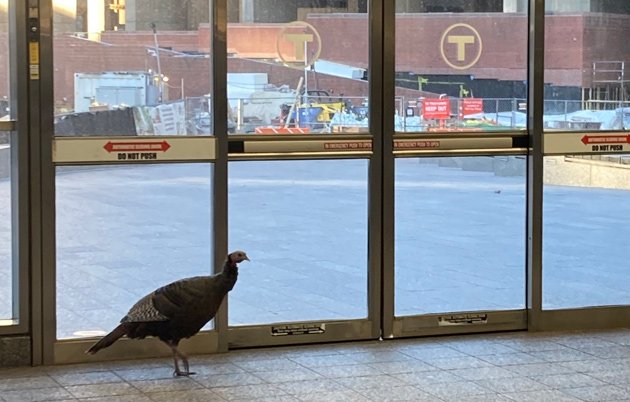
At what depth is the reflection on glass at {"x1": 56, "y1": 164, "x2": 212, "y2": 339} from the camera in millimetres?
6004

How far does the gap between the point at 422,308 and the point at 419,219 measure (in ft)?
1.73

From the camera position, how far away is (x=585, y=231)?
717cm

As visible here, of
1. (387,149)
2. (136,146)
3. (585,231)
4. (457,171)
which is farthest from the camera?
(585,231)

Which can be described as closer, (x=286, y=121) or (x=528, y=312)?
(x=286, y=121)

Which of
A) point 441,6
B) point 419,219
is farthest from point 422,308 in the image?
point 441,6

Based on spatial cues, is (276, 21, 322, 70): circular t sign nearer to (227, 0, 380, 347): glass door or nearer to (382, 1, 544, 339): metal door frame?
(227, 0, 380, 347): glass door

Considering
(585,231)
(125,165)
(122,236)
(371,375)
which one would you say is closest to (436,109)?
(585,231)

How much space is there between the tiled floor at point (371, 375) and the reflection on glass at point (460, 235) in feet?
1.15

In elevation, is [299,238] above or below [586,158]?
below

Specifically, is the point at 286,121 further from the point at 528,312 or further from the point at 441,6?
the point at 528,312

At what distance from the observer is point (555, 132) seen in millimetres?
6824

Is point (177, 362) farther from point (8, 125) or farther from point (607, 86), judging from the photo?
point (607, 86)

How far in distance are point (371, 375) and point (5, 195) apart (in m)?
2.11

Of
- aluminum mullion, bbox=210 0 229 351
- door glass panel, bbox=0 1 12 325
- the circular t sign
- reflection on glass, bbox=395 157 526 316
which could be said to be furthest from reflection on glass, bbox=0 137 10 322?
reflection on glass, bbox=395 157 526 316
